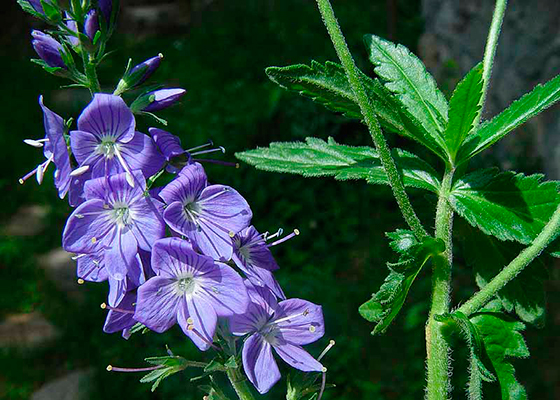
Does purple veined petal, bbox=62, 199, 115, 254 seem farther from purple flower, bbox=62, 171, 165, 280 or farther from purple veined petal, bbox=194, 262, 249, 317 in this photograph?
purple veined petal, bbox=194, 262, 249, 317

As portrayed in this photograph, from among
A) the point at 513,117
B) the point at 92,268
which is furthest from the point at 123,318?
the point at 513,117

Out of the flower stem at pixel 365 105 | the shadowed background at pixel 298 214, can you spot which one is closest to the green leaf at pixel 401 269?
the flower stem at pixel 365 105

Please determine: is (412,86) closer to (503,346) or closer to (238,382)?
(503,346)

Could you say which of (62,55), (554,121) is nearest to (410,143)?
(554,121)

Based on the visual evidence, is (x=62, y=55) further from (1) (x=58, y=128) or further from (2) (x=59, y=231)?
(2) (x=59, y=231)

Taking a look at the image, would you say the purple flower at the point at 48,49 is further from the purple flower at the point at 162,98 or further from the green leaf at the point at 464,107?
the green leaf at the point at 464,107

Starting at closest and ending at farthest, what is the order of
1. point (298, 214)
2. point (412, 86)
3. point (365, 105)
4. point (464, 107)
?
point (365, 105)
point (464, 107)
point (412, 86)
point (298, 214)

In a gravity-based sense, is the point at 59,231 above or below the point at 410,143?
below
